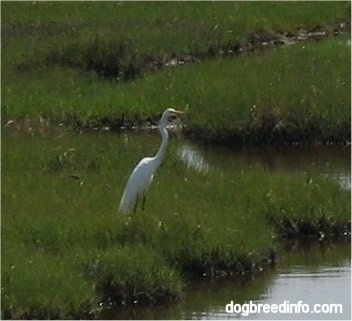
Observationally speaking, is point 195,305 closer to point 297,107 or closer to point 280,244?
point 280,244

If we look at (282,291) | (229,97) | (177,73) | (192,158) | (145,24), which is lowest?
(282,291)

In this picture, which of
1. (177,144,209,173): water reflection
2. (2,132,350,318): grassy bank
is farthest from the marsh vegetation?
(177,144,209,173): water reflection

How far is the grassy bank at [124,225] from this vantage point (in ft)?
39.0

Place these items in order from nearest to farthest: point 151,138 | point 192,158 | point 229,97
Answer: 1. point 192,158
2. point 151,138
3. point 229,97

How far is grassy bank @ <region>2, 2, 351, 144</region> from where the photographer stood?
19875 millimetres

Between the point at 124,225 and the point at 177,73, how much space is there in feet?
32.8

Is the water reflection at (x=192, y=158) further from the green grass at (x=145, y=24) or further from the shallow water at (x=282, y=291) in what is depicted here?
Answer: the green grass at (x=145, y=24)

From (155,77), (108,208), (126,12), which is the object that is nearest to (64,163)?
(108,208)

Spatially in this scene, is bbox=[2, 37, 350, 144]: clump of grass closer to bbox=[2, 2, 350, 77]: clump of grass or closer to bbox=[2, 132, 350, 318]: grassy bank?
bbox=[2, 2, 350, 77]: clump of grass

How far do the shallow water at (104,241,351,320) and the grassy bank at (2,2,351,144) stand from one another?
5.53m

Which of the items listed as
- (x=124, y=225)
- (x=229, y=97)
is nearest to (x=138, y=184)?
(x=124, y=225)

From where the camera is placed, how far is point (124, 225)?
13195 millimetres

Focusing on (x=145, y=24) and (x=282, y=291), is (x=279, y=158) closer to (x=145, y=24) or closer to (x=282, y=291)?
(x=282, y=291)

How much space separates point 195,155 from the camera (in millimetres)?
19016
